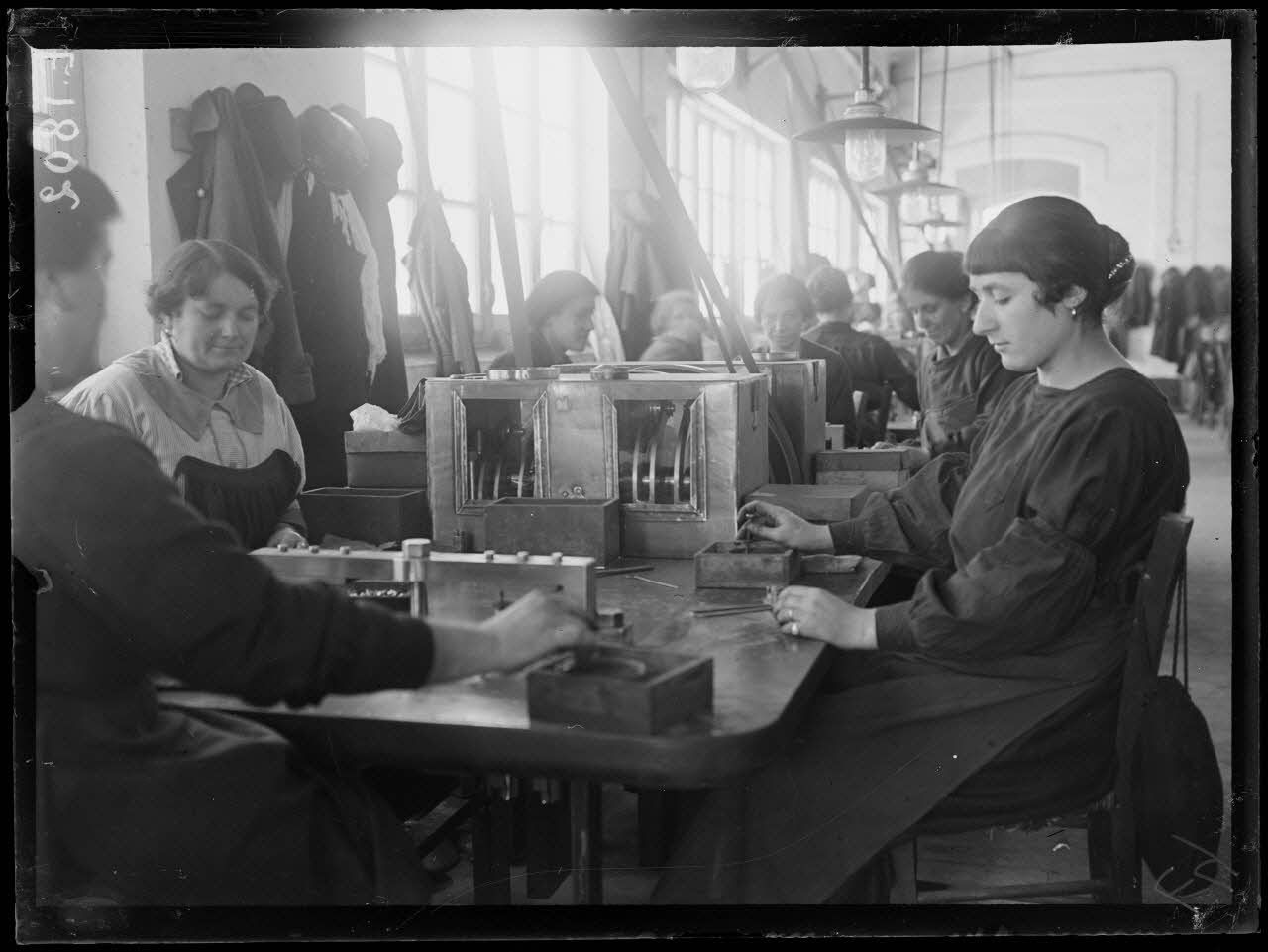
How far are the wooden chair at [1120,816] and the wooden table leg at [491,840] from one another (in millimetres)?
583

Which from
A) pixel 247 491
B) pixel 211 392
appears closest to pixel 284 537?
pixel 247 491

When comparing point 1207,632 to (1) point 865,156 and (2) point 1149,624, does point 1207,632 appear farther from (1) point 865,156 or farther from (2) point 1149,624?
(1) point 865,156

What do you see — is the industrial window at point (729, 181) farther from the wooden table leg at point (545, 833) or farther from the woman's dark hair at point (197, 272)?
the wooden table leg at point (545, 833)

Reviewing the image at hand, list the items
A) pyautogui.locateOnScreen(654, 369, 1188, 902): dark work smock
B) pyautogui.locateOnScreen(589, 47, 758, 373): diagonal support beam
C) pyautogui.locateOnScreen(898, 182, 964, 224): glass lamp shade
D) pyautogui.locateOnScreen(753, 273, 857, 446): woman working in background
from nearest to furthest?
→ pyautogui.locateOnScreen(654, 369, 1188, 902): dark work smock → pyautogui.locateOnScreen(589, 47, 758, 373): diagonal support beam → pyautogui.locateOnScreen(753, 273, 857, 446): woman working in background → pyautogui.locateOnScreen(898, 182, 964, 224): glass lamp shade

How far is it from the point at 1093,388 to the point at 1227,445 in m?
0.21

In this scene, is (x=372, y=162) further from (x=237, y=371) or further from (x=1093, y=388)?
(x=1093, y=388)

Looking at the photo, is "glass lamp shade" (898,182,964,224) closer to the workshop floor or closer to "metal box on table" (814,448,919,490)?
"metal box on table" (814,448,919,490)

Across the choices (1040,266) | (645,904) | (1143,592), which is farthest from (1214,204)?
(645,904)

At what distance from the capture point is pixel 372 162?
2.22m

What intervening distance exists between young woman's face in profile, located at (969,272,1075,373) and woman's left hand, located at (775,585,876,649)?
0.49 meters

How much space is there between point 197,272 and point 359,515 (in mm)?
598

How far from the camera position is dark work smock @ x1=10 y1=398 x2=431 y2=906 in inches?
50.6

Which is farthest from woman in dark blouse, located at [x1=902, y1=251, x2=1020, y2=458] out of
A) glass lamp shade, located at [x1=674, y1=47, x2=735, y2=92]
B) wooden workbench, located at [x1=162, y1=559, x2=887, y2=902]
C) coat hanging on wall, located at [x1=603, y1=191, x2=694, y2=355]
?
wooden workbench, located at [x1=162, y1=559, x2=887, y2=902]

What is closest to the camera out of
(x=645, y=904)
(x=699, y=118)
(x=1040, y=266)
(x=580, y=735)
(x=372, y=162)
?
(x=580, y=735)
